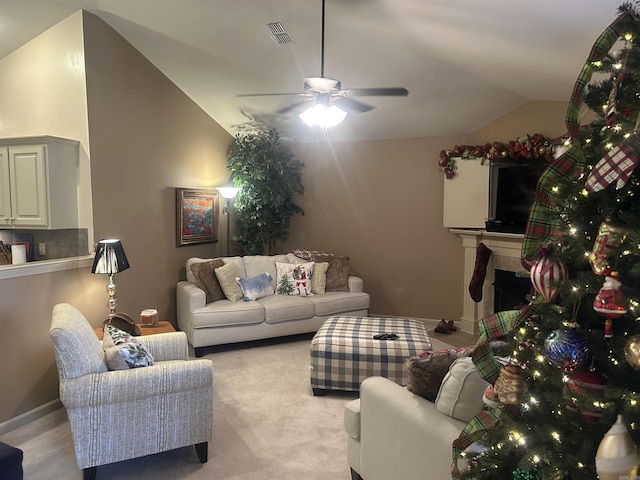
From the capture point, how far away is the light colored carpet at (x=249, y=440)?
2441 mm

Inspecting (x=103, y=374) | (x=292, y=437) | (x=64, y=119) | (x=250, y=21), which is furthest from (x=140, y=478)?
(x=250, y=21)

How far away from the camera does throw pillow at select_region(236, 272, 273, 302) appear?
15.1 feet

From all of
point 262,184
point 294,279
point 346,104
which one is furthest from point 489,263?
point 262,184

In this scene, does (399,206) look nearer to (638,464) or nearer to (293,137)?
(293,137)

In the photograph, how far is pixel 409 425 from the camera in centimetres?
190

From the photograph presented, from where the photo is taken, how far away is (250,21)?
365 centimetres

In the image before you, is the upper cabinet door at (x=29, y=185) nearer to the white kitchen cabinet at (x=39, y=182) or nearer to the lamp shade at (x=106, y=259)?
the white kitchen cabinet at (x=39, y=182)

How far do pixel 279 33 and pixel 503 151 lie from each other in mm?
2610

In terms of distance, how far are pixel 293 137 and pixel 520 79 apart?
2.92m

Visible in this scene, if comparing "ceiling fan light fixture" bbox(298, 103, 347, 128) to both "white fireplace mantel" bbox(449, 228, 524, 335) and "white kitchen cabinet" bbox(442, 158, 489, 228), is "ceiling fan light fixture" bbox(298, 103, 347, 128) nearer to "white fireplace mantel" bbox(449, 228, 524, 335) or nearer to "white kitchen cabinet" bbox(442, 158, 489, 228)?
"white kitchen cabinet" bbox(442, 158, 489, 228)

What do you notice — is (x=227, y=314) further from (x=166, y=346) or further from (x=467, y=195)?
(x=467, y=195)

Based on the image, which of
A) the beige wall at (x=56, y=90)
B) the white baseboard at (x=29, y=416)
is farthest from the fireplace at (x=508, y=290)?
the white baseboard at (x=29, y=416)

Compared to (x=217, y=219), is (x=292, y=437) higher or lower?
lower

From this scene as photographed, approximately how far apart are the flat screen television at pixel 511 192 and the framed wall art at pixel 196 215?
3302 mm
